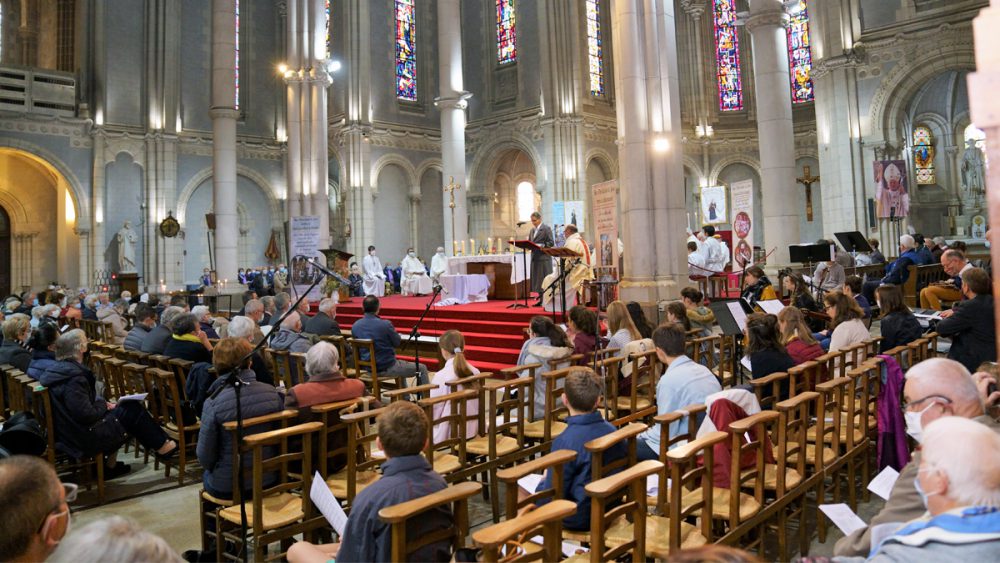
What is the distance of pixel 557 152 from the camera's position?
21.1 m

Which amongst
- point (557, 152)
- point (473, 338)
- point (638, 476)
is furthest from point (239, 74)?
point (638, 476)

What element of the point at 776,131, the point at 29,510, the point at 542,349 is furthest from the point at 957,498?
the point at 776,131

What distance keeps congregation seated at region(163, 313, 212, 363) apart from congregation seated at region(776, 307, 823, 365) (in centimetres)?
524

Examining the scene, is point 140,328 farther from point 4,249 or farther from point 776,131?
point 4,249

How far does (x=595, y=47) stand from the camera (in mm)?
22750

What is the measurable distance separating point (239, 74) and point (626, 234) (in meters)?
20.1

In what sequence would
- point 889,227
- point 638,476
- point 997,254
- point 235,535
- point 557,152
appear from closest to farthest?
point 997,254 → point 638,476 → point 235,535 → point 889,227 → point 557,152

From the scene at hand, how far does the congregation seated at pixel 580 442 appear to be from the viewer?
301 centimetres

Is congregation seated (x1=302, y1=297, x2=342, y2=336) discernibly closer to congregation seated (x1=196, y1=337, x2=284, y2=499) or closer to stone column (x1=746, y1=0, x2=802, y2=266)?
congregation seated (x1=196, y1=337, x2=284, y2=499)

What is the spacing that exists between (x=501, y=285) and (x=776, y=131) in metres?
6.20

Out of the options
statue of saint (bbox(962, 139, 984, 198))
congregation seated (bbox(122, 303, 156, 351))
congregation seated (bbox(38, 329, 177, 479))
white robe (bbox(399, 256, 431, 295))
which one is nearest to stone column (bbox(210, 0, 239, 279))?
white robe (bbox(399, 256, 431, 295))

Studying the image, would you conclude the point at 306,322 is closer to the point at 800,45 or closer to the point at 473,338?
the point at 473,338

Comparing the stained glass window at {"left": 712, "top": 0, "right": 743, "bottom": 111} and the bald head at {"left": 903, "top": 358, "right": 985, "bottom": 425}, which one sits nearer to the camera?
the bald head at {"left": 903, "top": 358, "right": 985, "bottom": 425}

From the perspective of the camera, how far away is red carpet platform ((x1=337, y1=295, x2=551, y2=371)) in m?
9.54
